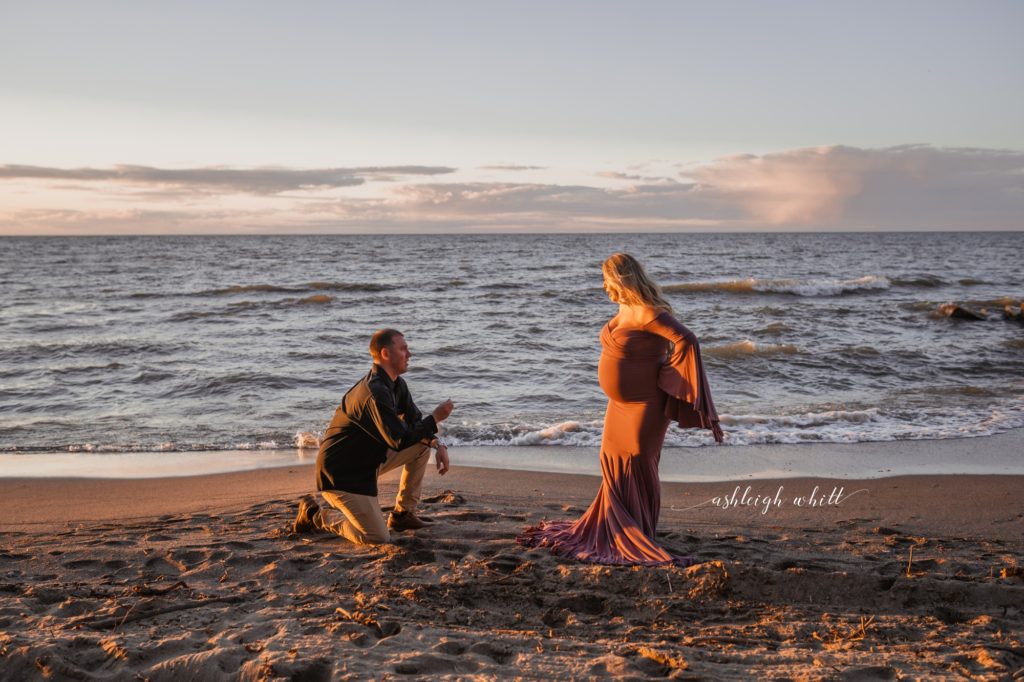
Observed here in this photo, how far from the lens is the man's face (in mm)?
5109

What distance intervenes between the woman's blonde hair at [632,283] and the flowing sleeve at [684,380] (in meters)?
0.12

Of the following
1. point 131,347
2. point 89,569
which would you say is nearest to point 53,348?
point 131,347

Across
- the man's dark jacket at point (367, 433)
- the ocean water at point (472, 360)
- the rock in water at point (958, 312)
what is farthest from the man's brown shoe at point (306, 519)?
the rock in water at point (958, 312)

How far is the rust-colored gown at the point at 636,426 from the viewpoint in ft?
16.0

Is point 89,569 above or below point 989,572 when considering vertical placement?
below

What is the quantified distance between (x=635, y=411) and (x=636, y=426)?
0.10m

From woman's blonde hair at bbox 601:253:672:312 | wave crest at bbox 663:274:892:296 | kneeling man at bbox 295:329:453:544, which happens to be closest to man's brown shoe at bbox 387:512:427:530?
kneeling man at bbox 295:329:453:544

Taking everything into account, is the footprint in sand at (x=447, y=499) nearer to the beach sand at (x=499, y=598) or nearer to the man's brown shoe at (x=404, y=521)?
the beach sand at (x=499, y=598)

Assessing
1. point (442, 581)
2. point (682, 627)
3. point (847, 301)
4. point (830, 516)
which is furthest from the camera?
point (847, 301)

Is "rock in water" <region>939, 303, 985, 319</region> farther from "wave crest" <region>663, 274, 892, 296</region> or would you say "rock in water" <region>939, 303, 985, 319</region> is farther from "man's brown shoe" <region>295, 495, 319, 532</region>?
"man's brown shoe" <region>295, 495, 319, 532</region>

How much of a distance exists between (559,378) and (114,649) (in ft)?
34.5

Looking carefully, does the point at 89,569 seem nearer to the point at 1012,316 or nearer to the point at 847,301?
the point at 1012,316

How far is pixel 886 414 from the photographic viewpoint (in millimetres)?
10750

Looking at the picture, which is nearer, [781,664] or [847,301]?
[781,664]
